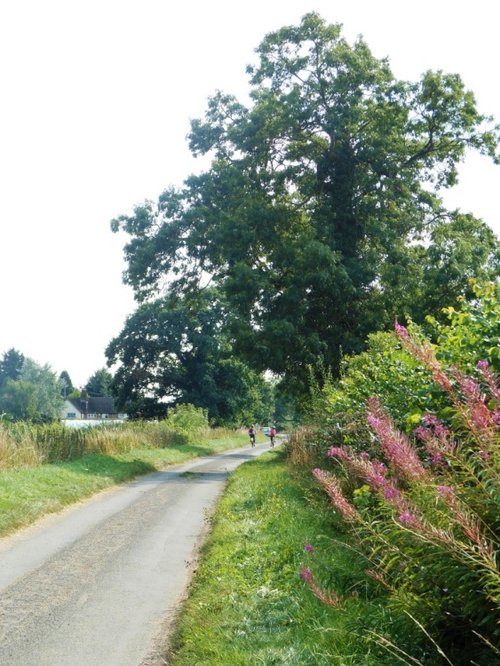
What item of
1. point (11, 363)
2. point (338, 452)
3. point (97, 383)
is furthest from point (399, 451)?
point (97, 383)

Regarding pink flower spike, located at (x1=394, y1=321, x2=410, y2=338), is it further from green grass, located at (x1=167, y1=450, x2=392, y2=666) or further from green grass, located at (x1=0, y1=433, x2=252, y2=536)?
green grass, located at (x1=0, y1=433, x2=252, y2=536)

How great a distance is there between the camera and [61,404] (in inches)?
5074

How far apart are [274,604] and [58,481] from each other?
12640mm

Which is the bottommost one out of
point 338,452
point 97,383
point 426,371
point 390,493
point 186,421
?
point 390,493

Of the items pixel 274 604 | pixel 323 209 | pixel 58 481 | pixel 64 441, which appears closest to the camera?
pixel 274 604

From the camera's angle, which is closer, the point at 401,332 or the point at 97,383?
the point at 401,332

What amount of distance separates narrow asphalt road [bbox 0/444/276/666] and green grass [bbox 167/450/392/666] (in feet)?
1.27

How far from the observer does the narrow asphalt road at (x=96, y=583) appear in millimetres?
6414

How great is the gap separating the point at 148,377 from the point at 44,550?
59.4 meters

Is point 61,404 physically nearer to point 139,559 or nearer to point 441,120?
point 441,120

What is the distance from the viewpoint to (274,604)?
6.96m

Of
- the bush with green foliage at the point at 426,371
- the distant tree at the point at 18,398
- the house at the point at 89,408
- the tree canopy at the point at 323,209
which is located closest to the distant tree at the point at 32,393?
the distant tree at the point at 18,398

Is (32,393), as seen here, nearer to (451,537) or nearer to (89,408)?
(89,408)

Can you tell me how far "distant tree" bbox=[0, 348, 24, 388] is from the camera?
149m
